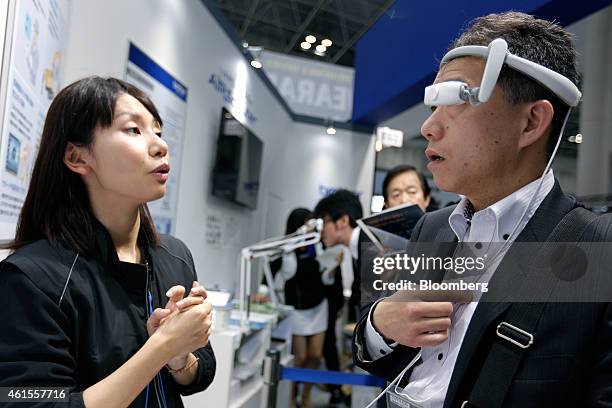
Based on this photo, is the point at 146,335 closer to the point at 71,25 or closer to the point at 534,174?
the point at 534,174

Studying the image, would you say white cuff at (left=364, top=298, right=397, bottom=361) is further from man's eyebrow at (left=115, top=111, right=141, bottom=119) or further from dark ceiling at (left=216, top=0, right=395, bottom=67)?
dark ceiling at (left=216, top=0, right=395, bottom=67)

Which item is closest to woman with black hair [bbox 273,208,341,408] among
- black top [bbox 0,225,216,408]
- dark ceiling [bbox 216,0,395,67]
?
black top [bbox 0,225,216,408]

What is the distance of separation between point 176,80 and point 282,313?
2118mm

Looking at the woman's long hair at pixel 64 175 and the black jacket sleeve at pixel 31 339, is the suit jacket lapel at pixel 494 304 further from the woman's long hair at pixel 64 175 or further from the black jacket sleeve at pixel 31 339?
the woman's long hair at pixel 64 175

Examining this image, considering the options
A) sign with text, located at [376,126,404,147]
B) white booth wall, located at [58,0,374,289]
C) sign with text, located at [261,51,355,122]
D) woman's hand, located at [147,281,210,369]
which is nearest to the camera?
woman's hand, located at [147,281,210,369]

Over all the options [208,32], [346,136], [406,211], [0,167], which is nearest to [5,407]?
[0,167]

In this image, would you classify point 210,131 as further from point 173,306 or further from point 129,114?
point 173,306

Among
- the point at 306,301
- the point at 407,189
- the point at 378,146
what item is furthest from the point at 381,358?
the point at 378,146

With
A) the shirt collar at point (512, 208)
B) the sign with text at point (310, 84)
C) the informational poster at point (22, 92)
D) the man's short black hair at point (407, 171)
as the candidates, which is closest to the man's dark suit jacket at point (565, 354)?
the shirt collar at point (512, 208)

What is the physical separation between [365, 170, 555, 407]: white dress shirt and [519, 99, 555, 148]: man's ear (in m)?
0.07

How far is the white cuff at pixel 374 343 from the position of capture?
1.00 meters

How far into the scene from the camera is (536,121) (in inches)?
36.2

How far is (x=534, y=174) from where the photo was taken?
94cm

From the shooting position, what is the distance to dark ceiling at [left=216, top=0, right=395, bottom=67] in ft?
29.3
